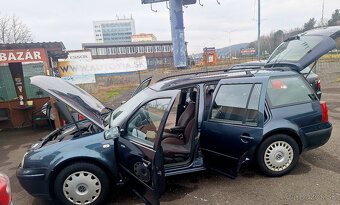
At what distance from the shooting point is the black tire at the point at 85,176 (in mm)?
2566

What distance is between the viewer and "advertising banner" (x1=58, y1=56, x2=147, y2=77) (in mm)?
13055

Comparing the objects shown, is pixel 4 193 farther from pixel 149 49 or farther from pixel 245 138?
pixel 149 49

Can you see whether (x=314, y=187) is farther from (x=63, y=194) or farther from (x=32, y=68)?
(x=32, y=68)

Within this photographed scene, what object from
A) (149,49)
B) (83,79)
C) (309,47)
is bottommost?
(83,79)

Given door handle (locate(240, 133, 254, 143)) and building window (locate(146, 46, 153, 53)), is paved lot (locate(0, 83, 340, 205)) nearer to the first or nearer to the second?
door handle (locate(240, 133, 254, 143))

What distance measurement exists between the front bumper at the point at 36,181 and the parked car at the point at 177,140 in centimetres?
1

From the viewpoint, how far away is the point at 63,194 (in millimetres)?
2600

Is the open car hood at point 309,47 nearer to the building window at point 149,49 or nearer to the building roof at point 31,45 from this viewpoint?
the building roof at point 31,45

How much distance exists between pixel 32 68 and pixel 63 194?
32.2 feet

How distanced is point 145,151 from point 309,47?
3.65 meters

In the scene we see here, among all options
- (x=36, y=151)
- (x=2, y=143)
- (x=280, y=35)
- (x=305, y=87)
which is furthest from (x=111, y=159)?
(x=280, y=35)

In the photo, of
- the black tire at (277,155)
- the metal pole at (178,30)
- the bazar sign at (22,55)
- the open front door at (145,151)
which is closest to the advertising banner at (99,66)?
the bazar sign at (22,55)

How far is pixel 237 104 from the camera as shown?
295 centimetres

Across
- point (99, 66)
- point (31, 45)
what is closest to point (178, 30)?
point (99, 66)
